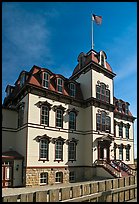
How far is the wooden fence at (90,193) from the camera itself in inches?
352

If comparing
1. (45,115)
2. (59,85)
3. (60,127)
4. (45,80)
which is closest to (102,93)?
(59,85)

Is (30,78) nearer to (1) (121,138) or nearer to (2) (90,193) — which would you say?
(2) (90,193)

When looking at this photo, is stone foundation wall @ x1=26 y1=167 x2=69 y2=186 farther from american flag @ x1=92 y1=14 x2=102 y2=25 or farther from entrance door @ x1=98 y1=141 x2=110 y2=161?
american flag @ x1=92 y1=14 x2=102 y2=25

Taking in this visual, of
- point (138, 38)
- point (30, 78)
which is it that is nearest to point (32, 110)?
point (30, 78)

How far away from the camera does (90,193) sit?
36.3 feet

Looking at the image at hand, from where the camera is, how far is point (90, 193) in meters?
11.1

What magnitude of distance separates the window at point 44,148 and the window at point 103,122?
721cm

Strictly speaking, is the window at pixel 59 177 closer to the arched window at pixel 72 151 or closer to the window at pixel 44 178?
the window at pixel 44 178

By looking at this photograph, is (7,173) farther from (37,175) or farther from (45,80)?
(45,80)

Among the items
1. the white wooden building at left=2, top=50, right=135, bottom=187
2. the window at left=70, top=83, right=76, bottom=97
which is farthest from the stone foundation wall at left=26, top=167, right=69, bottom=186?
the window at left=70, top=83, right=76, bottom=97

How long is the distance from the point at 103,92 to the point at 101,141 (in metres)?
6.60

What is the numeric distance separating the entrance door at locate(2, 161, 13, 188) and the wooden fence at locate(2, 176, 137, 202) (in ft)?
26.5

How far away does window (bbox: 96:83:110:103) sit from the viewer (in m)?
25.3

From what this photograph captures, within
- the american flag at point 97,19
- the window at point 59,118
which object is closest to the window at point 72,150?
the window at point 59,118
